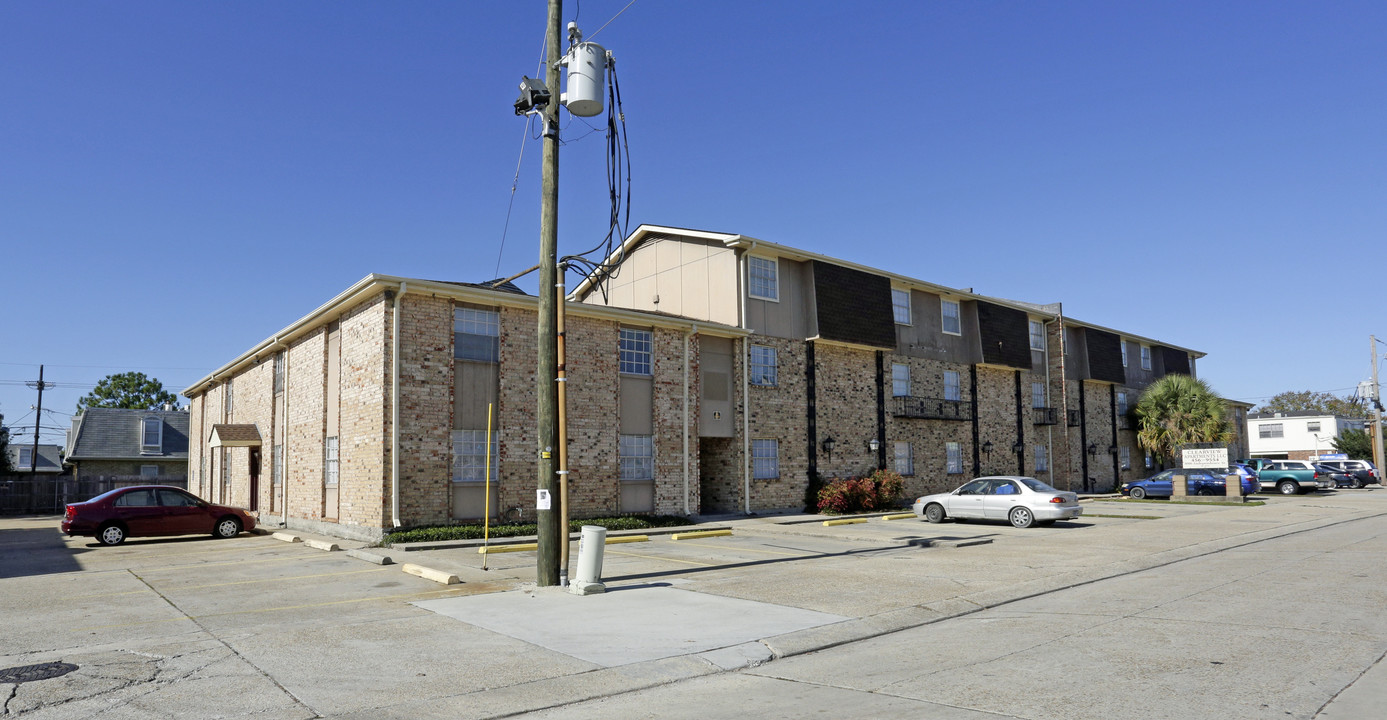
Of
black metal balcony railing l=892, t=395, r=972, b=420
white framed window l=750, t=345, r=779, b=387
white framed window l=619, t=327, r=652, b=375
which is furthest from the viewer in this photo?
black metal balcony railing l=892, t=395, r=972, b=420

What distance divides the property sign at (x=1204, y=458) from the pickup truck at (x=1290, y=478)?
6.76 meters

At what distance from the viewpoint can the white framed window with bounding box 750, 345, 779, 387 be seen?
88.2 feet

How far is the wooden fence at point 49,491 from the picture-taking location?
39.0 m

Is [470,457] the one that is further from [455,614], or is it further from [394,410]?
[455,614]

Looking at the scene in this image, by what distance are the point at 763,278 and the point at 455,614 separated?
18.8m

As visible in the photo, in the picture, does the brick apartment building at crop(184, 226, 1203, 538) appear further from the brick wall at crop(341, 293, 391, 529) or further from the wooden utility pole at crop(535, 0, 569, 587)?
the wooden utility pole at crop(535, 0, 569, 587)

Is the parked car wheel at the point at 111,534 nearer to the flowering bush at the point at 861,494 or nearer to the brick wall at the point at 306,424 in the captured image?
the brick wall at the point at 306,424

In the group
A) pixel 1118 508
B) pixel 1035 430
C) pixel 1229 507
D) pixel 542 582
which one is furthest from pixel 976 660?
pixel 1035 430

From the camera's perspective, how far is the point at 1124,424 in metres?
44.8

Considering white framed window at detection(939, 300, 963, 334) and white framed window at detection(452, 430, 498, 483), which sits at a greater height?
white framed window at detection(939, 300, 963, 334)

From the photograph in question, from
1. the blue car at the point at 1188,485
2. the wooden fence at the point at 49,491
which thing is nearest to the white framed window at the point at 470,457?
the wooden fence at the point at 49,491

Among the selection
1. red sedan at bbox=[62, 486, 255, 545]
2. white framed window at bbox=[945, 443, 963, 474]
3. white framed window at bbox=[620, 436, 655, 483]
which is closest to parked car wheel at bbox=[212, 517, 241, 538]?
red sedan at bbox=[62, 486, 255, 545]

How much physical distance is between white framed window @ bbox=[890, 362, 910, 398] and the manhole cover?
26.9m

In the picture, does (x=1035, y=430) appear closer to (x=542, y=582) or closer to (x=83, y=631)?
(x=542, y=582)
